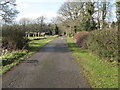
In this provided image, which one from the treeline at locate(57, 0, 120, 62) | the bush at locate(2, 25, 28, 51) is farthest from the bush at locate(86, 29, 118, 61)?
the bush at locate(2, 25, 28, 51)

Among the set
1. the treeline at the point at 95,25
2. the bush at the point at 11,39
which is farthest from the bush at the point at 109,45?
the bush at the point at 11,39

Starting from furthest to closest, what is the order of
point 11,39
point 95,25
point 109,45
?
1. point 95,25
2. point 11,39
3. point 109,45

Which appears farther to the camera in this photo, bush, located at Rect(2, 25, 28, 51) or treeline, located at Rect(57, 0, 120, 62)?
bush, located at Rect(2, 25, 28, 51)

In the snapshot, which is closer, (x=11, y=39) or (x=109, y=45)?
(x=109, y=45)

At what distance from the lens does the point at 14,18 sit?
2936 centimetres

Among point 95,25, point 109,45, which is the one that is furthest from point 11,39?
point 95,25

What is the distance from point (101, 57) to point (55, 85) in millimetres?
6718

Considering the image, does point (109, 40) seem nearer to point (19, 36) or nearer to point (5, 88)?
point (5, 88)

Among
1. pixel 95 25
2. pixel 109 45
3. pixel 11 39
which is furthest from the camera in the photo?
pixel 95 25

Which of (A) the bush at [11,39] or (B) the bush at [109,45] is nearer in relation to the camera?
(B) the bush at [109,45]

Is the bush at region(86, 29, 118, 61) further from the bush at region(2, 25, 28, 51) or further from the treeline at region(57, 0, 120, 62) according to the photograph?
the bush at region(2, 25, 28, 51)

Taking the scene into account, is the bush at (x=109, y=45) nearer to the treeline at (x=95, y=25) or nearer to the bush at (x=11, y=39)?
the treeline at (x=95, y=25)

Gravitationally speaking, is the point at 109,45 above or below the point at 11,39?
below

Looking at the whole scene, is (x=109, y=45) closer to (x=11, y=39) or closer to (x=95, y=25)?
(x=11, y=39)
